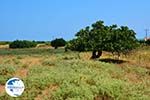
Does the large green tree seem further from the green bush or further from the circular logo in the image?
the green bush

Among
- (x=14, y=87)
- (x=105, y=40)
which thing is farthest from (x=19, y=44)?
(x=14, y=87)

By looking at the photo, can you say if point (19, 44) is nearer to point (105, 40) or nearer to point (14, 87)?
point (105, 40)

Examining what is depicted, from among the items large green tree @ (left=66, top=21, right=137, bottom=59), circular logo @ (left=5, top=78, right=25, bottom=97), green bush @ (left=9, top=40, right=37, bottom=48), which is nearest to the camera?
circular logo @ (left=5, top=78, right=25, bottom=97)

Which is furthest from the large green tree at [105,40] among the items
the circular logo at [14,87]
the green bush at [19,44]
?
the green bush at [19,44]

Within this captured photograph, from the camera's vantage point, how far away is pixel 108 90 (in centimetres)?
1883

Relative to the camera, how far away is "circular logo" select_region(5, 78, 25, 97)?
40.0 feet

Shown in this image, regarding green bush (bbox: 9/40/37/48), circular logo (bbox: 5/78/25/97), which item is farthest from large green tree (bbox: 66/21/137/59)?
green bush (bbox: 9/40/37/48)

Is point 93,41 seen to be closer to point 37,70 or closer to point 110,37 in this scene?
point 110,37

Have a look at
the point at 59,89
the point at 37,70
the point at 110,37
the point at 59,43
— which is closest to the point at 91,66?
the point at 37,70

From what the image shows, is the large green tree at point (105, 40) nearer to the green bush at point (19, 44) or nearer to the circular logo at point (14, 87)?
the circular logo at point (14, 87)

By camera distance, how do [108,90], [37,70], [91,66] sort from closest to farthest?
[108,90]
[37,70]
[91,66]

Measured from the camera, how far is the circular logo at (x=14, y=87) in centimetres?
1218

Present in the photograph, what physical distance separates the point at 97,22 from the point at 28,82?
67.0 feet

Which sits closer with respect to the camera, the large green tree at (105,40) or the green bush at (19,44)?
the large green tree at (105,40)
